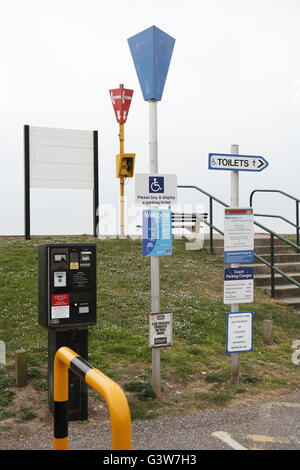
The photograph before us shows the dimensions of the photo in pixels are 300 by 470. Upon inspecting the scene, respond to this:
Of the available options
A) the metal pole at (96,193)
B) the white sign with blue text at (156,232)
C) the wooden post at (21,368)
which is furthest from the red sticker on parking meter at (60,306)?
the metal pole at (96,193)

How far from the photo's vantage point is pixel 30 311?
7.53m

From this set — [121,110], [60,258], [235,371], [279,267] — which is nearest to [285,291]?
[279,267]

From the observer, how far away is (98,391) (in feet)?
8.73

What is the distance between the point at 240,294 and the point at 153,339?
1271 millimetres

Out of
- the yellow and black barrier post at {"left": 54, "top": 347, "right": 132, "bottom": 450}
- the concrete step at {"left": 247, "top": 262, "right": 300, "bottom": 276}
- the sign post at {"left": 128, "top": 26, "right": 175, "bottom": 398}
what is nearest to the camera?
the yellow and black barrier post at {"left": 54, "top": 347, "right": 132, "bottom": 450}

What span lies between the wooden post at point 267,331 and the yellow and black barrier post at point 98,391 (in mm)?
4355

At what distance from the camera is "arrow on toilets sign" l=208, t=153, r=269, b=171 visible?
5.80 meters

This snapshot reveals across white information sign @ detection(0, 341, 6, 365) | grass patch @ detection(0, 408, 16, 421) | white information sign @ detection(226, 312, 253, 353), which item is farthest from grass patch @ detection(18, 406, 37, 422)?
white information sign @ detection(226, 312, 253, 353)

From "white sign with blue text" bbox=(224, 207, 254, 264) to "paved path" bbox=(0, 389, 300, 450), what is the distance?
1.74 m

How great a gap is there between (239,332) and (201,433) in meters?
1.67

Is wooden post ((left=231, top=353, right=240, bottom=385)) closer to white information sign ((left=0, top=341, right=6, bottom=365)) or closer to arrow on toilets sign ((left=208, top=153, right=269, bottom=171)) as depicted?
arrow on toilets sign ((left=208, top=153, right=269, bottom=171))

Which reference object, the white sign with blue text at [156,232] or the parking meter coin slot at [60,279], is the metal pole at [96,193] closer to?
the white sign with blue text at [156,232]

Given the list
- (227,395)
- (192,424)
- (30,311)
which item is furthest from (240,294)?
(30,311)
